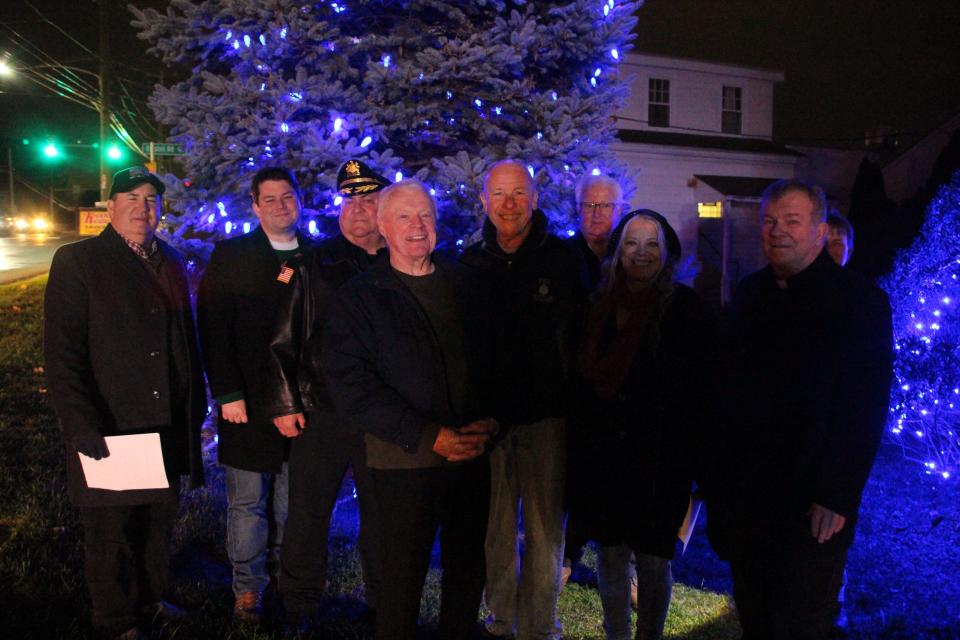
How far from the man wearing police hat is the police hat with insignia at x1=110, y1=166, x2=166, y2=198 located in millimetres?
758

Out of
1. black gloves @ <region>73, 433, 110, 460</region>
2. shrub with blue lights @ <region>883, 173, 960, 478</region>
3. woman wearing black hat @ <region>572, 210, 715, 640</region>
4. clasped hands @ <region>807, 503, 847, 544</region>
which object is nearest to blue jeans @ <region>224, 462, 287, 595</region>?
black gloves @ <region>73, 433, 110, 460</region>

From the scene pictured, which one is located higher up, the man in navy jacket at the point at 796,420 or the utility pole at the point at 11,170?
the utility pole at the point at 11,170

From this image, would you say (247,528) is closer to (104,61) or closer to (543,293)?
(543,293)

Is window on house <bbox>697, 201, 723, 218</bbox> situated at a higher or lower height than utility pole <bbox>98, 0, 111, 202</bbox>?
lower

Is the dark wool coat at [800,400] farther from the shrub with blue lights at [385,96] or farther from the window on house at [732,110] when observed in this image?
the window on house at [732,110]

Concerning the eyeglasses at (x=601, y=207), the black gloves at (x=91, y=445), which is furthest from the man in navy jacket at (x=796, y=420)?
the black gloves at (x=91, y=445)

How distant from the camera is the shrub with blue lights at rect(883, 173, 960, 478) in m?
5.23

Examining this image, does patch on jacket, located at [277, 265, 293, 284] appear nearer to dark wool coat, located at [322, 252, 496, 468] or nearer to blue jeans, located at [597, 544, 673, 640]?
dark wool coat, located at [322, 252, 496, 468]

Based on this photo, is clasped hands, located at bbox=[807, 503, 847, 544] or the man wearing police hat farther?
the man wearing police hat

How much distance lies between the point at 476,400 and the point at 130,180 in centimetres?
194

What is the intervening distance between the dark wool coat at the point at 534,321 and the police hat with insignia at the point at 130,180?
155 cm

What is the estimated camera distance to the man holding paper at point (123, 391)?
9.89 ft

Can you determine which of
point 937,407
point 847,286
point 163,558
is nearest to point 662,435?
point 847,286

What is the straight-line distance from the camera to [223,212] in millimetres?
4812
